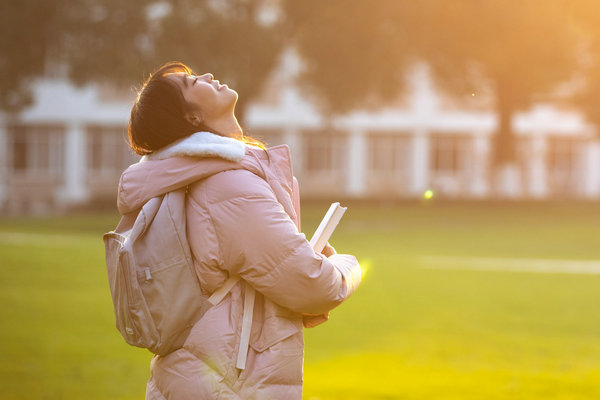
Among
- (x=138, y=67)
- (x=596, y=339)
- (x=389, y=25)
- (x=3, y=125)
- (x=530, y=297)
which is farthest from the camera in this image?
(x=3, y=125)

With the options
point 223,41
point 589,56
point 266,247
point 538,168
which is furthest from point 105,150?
point 266,247

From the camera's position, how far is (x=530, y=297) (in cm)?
1325

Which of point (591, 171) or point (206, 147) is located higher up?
point (206, 147)

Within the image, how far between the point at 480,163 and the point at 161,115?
54765mm

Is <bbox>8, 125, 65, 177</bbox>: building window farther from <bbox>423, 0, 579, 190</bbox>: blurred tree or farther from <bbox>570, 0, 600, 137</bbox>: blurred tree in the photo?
<bbox>570, 0, 600, 137</bbox>: blurred tree

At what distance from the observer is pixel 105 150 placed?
49562 mm

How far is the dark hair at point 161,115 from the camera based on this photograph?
2654 mm

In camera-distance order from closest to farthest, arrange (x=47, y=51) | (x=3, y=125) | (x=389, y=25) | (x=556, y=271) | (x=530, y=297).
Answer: (x=530, y=297) → (x=556, y=271) → (x=47, y=51) → (x=389, y=25) → (x=3, y=125)

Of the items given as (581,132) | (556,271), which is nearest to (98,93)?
(581,132)

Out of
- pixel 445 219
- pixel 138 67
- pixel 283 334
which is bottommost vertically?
pixel 445 219

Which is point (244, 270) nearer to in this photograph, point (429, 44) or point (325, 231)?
point (325, 231)

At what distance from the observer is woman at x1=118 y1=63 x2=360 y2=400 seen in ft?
8.29

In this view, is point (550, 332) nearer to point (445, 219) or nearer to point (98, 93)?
point (445, 219)

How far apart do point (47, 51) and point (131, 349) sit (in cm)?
1426
